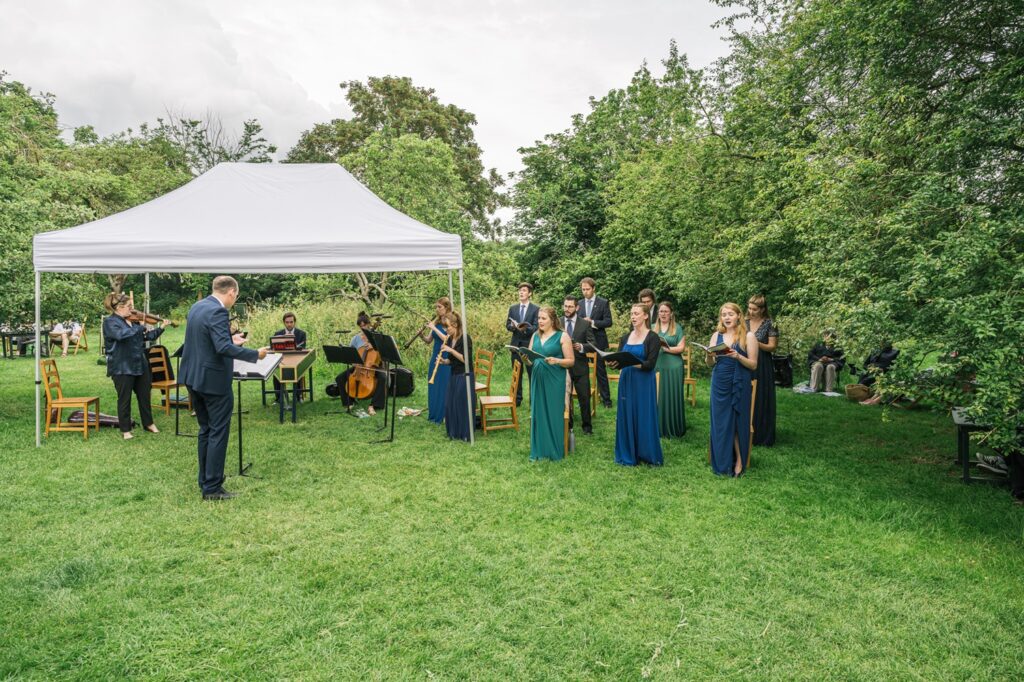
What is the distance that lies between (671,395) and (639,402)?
163 cm

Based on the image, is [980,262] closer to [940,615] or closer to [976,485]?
[940,615]

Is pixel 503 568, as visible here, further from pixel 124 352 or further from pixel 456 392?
pixel 124 352

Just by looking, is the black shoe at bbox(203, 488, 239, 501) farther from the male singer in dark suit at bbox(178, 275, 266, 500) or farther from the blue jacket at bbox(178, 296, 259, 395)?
the blue jacket at bbox(178, 296, 259, 395)

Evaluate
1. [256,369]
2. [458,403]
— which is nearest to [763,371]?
[458,403]

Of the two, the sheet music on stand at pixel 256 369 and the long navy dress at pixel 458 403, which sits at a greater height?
the sheet music on stand at pixel 256 369

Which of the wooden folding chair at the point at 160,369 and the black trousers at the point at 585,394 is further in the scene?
the wooden folding chair at the point at 160,369

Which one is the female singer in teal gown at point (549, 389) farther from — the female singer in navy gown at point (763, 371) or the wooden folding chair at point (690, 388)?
the wooden folding chair at point (690, 388)

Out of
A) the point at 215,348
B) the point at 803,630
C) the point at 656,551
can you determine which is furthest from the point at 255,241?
the point at 803,630

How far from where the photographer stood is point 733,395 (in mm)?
6336

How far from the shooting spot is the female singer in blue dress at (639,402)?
257 inches

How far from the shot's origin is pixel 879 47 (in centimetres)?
570

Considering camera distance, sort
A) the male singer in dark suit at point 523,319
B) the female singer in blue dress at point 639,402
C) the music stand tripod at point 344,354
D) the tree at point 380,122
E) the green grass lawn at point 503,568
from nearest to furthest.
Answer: the green grass lawn at point 503,568 < the female singer in blue dress at point 639,402 < the music stand tripod at point 344,354 < the male singer in dark suit at point 523,319 < the tree at point 380,122

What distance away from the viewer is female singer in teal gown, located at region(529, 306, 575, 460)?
6.82 m

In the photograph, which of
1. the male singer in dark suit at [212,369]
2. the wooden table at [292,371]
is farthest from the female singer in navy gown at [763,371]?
the wooden table at [292,371]
